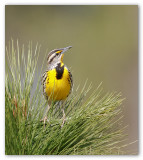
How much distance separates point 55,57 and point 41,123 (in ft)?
A: 2.48

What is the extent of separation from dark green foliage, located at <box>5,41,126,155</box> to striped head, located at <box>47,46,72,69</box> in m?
0.47

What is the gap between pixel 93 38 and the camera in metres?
3.21

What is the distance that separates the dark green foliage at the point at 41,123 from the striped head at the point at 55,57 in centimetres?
47

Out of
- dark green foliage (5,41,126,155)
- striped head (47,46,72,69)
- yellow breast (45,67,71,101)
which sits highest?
striped head (47,46,72,69)

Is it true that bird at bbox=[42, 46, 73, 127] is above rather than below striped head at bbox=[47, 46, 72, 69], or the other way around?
below

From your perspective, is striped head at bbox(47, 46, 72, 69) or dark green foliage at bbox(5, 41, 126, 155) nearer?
dark green foliage at bbox(5, 41, 126, 155)

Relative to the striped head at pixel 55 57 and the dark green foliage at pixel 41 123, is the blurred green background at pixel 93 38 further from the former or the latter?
the dark green foliage at pixel 41 123

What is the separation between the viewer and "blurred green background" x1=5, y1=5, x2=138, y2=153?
252cm

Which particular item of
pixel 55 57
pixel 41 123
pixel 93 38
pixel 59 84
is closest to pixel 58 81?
pixel 59 84

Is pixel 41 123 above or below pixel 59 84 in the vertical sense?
below

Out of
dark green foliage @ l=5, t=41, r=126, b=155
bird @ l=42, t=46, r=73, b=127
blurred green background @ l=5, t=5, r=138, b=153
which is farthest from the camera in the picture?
blurred green background @ l=5, t=5, r=138, b=153

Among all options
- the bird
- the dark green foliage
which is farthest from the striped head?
the dark green foliage

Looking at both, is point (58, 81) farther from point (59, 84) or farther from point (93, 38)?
point (93, 38)

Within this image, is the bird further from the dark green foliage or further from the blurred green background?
the dark green foliage
